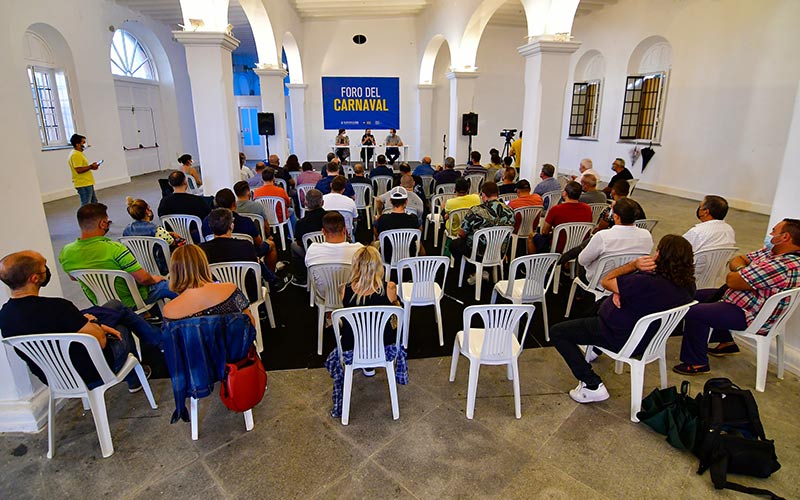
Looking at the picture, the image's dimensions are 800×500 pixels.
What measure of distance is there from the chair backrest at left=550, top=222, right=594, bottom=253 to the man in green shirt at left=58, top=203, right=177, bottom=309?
11.0ft

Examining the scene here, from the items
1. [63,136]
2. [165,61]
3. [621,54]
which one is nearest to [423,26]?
[621,54]

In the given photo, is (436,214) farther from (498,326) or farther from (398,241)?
(498,326)

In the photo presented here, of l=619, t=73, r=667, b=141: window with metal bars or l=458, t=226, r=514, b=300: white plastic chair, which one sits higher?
l=619, t=73, r=667, b=141: window with metal bars

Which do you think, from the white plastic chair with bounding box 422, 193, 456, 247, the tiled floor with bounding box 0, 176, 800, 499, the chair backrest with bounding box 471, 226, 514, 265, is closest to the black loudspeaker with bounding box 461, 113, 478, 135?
the white plastic chair with bounding box 422, 193, 456, 247

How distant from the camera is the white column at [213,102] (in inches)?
226

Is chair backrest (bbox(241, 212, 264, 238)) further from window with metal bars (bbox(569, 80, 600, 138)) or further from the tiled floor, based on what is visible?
window with metal bars (bbox(569, 80, 600, 138))

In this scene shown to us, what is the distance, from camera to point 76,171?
22.0 feet

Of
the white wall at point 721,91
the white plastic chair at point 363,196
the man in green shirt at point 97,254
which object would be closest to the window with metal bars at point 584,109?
the white wall at point 721,91

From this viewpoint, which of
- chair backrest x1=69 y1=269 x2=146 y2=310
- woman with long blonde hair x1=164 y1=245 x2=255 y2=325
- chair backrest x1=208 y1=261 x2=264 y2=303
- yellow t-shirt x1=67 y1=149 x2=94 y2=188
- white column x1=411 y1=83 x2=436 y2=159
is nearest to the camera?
woman with long blonde hair x1=164 y1=245 x2=255 y2=325

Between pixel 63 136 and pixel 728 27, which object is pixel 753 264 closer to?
pixel 728 27

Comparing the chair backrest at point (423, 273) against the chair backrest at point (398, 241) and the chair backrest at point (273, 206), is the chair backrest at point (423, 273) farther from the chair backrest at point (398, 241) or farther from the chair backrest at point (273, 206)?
the chair backrest at point (273, 206)

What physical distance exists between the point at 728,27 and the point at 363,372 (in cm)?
945

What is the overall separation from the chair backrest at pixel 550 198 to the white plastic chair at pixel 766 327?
2.83 meters

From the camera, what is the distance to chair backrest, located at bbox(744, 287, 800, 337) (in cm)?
269
